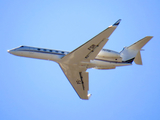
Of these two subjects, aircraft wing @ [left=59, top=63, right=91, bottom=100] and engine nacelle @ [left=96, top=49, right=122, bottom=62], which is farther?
aircraft wing @ [left=59, top=63, right=91, bottom=100]

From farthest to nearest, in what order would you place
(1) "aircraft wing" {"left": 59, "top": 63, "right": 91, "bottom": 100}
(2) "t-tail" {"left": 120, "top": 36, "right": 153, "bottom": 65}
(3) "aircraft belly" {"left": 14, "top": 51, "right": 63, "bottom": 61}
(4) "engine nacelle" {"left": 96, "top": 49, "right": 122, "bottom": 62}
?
(2) "t-tail" {"left": 120, "top": 36, "right": 153, "bottom": 65}, (1) "aircraft wing" {"left": 59, "top": 63, "right": 91, "bottom": 100}, (4) "engine nacelle" {"left": 96, "top": 49, "right": 122, "bottom": 62}, (3) "aircraft belly" {"left": 14, "top": 51, "right": 63, "bottom": 61}

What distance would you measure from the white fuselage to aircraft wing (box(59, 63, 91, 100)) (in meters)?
1.02

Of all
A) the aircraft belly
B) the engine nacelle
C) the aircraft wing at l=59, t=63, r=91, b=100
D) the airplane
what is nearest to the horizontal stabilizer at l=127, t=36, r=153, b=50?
the airplane

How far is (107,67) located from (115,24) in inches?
200

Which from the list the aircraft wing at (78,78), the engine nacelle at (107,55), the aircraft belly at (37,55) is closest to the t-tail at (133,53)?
the engine nacelle at (107,55)

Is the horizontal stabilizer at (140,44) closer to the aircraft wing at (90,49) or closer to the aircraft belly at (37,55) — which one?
the aircraft wing at (90,49)

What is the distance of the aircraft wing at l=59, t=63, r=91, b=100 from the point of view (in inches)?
738

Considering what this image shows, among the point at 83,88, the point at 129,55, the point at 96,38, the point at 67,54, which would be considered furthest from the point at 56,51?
the point at 129,55

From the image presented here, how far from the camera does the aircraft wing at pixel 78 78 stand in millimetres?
18744

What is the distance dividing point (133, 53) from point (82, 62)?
4.75m

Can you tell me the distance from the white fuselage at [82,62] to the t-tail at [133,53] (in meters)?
0.65

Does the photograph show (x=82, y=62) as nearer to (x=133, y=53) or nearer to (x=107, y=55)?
(x=107, y=55)

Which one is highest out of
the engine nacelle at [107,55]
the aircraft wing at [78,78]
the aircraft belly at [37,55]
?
the aircraft belly at [37,55]

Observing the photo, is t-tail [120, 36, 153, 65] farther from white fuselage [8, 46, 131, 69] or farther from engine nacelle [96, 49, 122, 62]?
engine nacelle [96, 49, 122, 62]
